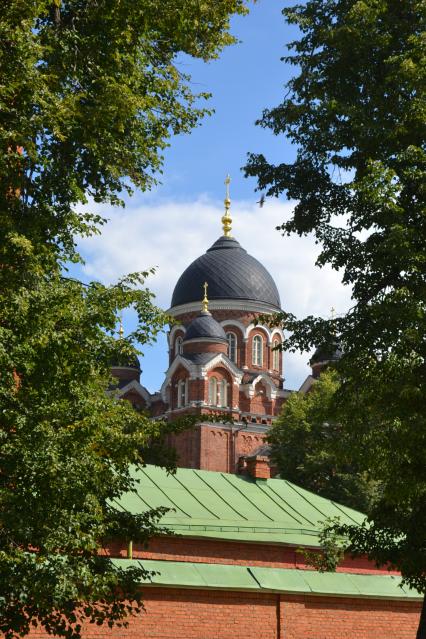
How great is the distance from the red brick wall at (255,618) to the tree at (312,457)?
1861cm

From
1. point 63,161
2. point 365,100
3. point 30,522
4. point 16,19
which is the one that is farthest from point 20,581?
point 365,100

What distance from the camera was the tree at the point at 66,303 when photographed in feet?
29.2

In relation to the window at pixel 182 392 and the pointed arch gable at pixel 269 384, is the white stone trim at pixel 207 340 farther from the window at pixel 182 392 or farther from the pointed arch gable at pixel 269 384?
the pointed arch gable at pixel 269 384

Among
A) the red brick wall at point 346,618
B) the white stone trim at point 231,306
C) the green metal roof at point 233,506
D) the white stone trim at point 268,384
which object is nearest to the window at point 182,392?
the white stone trim at point 268,384

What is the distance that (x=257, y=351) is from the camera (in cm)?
5228

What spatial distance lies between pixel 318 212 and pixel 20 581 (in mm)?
6728

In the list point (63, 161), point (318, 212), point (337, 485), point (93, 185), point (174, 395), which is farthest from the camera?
point (174, 395)

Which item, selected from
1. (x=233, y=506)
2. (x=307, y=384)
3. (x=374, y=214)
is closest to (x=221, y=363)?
(x=307, y=384)

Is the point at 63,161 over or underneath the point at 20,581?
over

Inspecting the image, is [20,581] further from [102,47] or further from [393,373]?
[102,47]

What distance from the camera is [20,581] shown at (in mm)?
8797

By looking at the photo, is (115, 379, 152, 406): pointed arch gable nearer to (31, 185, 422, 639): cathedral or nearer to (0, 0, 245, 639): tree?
(31, 185, 422, 639): cathedral

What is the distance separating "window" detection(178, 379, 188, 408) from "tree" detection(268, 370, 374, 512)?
734cm

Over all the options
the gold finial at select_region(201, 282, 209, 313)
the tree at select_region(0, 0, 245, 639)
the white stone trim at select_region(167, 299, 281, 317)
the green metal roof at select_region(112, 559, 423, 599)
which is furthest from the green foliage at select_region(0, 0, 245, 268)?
the white stone trim at select_region(167, 299, 281, 317)
